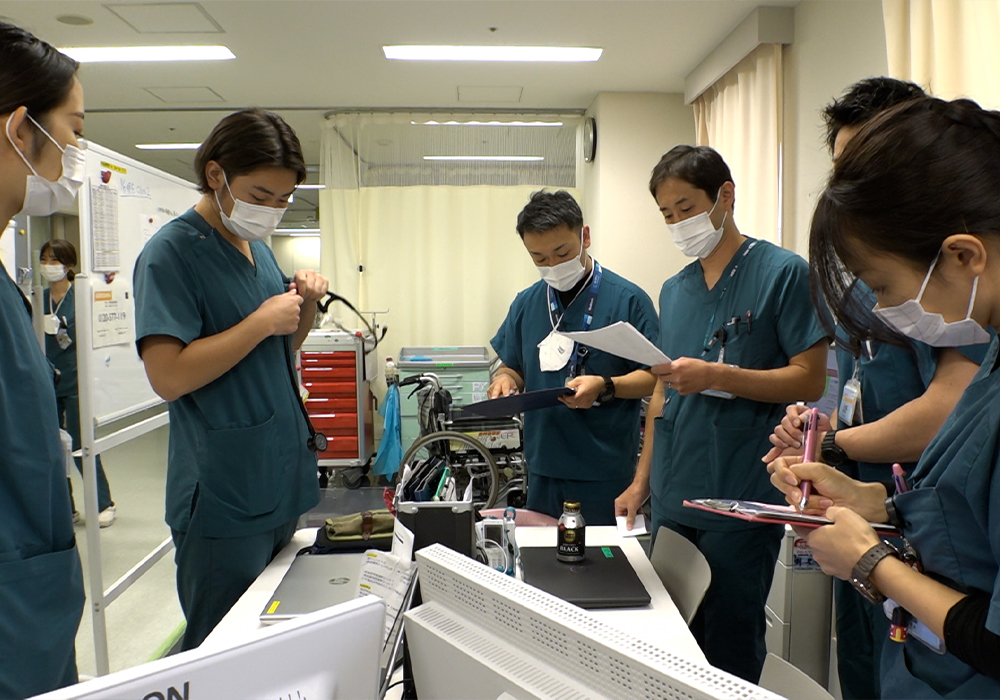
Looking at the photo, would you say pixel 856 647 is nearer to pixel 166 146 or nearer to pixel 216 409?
pixel 216 409

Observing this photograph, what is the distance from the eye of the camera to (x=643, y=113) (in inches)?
206

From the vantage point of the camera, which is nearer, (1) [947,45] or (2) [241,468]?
(2) [241,468]

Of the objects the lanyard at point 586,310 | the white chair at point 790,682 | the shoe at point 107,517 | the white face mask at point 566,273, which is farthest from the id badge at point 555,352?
the shoe at point 107,517

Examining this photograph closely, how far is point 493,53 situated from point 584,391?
3176 mm

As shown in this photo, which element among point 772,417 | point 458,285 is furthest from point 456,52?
point 772,417

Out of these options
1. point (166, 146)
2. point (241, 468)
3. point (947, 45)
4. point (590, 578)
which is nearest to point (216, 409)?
point (241, 468)

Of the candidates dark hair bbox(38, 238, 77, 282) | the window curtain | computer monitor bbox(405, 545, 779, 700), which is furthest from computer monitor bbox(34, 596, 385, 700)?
the window curtain

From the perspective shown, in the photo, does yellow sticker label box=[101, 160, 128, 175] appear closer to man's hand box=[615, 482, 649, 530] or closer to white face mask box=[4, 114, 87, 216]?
white face mask box=[4, 114, 87, 216]

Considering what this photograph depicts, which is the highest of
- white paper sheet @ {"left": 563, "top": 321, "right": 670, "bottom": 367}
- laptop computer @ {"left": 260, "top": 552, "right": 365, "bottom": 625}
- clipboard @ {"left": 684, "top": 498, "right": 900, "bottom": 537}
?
white paper sheet @ {"left": 563, "top": 321, "right": 670, "bottom": 367}

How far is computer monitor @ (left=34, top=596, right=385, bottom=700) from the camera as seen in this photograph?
0.53m

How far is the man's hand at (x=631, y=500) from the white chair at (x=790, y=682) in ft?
2.77

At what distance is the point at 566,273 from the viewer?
223 centimetres

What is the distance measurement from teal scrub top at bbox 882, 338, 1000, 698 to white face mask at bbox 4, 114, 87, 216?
4.92 feet

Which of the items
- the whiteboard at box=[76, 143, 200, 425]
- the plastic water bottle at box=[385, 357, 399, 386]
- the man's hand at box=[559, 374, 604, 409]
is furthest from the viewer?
the plastic water bottle at box=[385, 357, 399, 386]
